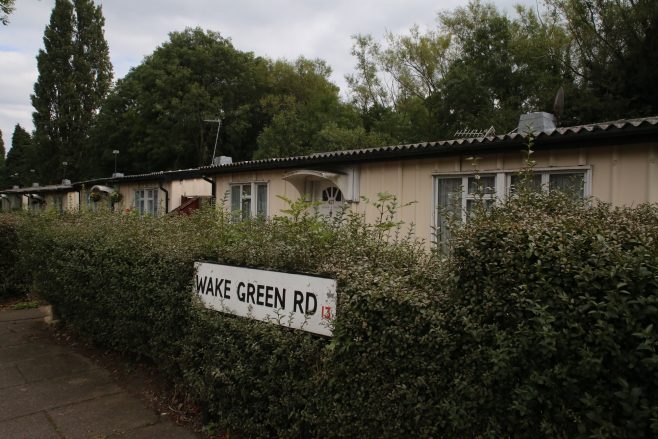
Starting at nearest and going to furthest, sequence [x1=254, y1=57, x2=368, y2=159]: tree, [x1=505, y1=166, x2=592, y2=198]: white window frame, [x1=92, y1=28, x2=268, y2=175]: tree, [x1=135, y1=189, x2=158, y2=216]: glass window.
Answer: [x1=505, y1=166, x2=592, y2=198]: white window frame, [x1=135, y1=189, x2=158, y2=216]: glass window, [x1=254, y1=57, x2=368, y2=159]: tree, [x1=92, y1=28, x2=268, y2=175]: tree

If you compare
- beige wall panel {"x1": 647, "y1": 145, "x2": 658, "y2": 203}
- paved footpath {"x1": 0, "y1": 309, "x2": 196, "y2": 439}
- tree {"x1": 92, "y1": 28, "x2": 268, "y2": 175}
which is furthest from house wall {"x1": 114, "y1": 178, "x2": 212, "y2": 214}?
tree {"x1": 92, "y1": 28, "x2": 268, "y2": 175}

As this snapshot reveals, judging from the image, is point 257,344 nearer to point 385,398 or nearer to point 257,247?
point 257,247

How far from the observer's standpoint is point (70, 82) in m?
44.4

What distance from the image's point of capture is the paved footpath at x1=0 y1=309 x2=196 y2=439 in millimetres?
3869

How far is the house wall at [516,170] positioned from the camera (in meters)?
6.79

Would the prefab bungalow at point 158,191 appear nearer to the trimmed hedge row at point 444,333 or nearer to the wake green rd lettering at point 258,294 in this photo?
the wake green rd lettering at point 258,294

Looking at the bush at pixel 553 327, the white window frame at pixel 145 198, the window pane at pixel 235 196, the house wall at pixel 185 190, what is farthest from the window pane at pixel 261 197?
the bush at pixel 553 327

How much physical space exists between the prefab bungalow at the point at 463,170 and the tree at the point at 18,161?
66475mm

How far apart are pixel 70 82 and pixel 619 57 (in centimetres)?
4373

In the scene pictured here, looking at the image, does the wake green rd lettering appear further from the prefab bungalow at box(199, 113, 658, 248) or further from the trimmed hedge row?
the prefab bungalow at box(199, 113, 658, 248)

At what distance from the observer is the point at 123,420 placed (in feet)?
13.3

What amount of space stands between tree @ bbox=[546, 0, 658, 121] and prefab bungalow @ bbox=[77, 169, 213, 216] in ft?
51.8

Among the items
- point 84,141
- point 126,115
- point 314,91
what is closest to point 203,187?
point 314,91

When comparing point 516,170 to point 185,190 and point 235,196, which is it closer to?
point 235,196
